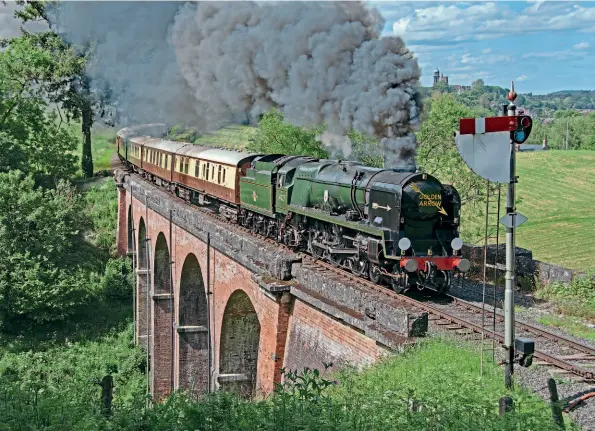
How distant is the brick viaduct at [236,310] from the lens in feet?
39.1

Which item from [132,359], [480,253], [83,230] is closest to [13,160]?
[83,230]

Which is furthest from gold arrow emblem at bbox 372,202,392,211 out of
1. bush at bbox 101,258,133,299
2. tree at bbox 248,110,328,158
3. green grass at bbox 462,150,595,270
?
bush at bbox 101,258,133,299

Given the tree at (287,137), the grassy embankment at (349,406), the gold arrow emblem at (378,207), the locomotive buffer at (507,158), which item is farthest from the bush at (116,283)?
the locomotive buffer at (507,158)

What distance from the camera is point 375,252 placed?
14242mm

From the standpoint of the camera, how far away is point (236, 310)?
65.0 ft

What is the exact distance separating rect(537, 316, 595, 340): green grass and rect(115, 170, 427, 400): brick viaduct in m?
2.89

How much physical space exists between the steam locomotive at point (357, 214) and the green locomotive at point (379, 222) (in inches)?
0.8

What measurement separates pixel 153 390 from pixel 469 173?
602 inches

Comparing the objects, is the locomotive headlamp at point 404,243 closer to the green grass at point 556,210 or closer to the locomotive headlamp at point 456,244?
the locomotive headlamp at point 456,244

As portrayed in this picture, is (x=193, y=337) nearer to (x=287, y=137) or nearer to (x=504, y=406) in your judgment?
(x=287, y=137)

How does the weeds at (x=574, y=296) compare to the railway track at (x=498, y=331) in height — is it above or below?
below

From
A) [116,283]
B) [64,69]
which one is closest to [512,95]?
[116,283]

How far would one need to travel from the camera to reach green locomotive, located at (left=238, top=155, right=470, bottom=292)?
45.7 feet

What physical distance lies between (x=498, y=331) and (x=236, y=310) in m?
9.66
